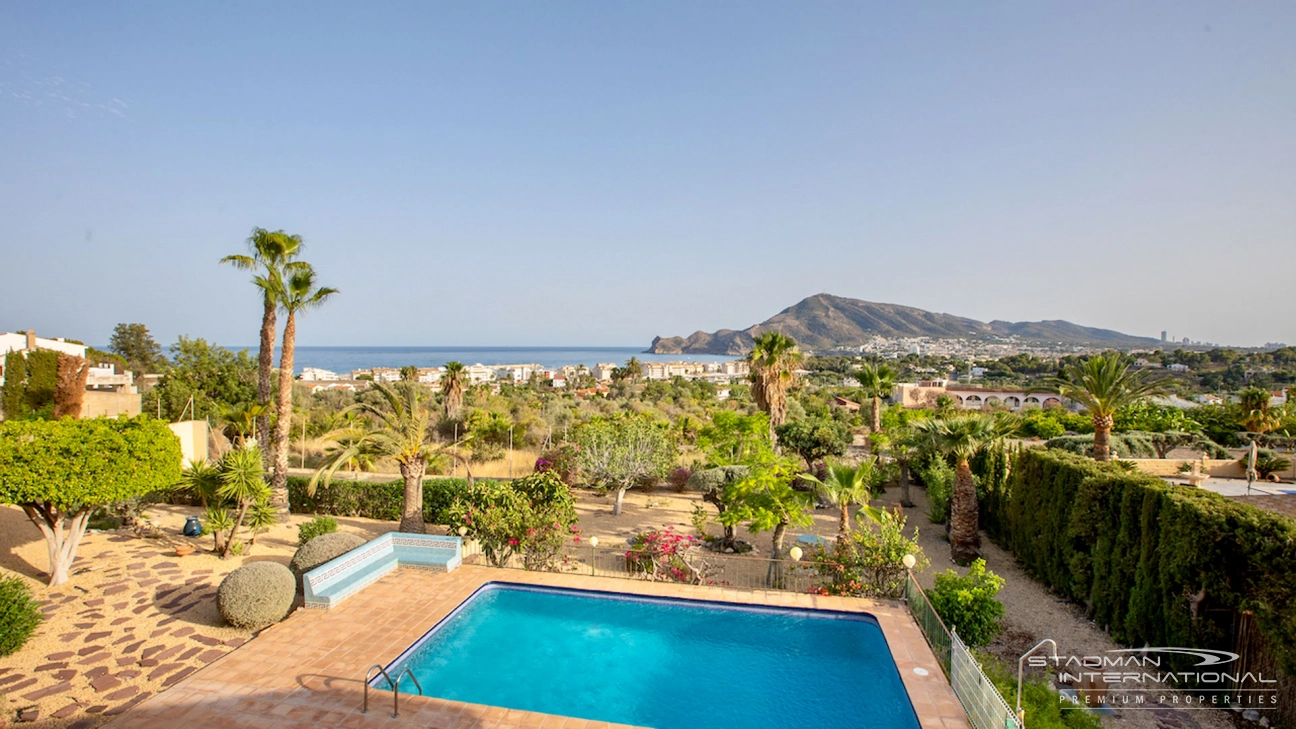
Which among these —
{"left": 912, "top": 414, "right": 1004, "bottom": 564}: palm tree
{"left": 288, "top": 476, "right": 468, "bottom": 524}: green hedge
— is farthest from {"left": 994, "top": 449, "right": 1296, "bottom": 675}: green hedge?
{"left": 288, "top": 476, "right": 468, "bottom": 524}: green hedge

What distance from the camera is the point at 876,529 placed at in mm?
15062

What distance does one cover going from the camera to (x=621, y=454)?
17.9 metres

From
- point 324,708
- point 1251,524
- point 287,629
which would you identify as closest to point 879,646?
point 1251,524

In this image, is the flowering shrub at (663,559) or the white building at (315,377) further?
the white building at (315,377)

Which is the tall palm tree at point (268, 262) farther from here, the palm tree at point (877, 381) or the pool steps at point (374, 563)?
the palm tree at point (877, 381)

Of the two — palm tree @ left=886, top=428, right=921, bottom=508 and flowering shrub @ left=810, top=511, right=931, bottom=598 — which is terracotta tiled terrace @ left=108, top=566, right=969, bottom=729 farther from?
palm tree @ left=886, top=428, right=921, bottom=508

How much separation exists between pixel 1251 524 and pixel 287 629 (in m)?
13.1

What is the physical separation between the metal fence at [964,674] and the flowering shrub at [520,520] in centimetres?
645

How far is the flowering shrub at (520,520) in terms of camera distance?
11625mm

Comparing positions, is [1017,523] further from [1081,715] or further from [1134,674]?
[1081,715]

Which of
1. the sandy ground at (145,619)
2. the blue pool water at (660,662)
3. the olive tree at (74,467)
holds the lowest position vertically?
the blue pool water at (660,662)

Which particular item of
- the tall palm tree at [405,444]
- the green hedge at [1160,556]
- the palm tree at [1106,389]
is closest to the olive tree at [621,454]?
the tall palm tree at [405,444]

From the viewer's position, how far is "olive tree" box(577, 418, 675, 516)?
17844 millimetres

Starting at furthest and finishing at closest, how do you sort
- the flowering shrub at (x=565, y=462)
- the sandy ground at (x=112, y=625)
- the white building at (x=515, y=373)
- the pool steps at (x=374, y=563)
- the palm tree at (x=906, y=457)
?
the white building at (x=515, y=373)
the flowering shrub at (x=565, y=462)
the palm tree at (x=906, y=457)
the pool steps at (x=374, y=563)
the sandy ground at (x=112, y=625)
